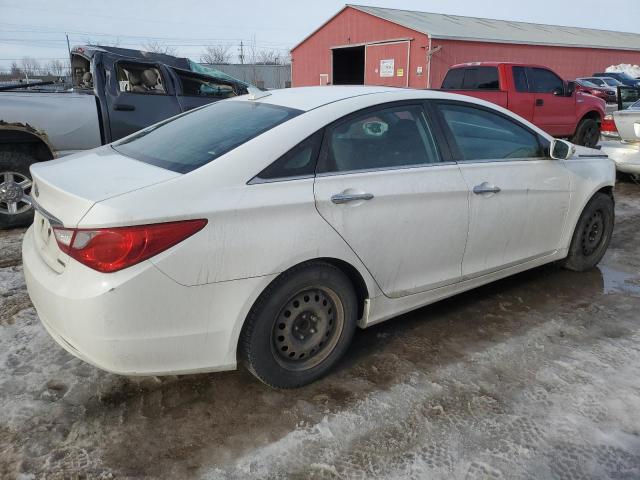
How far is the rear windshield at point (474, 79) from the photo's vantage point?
1029 centimetres

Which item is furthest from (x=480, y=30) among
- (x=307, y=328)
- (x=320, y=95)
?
(x=307, y=328)

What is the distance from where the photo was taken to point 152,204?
223 cm

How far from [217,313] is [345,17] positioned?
97.2 feet

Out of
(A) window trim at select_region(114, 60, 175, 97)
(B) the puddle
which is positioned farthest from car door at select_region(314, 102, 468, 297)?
(A) window trim at select_region(114, 60, 175, 97)

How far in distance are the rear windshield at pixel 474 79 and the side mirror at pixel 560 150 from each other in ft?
22.8

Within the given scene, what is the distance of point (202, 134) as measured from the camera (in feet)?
9.78

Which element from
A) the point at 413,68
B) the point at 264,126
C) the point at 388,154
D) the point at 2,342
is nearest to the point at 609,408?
the point at 388,154

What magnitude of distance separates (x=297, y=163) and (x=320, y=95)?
28.5 inches

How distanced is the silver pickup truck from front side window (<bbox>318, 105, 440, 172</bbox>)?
3.82 metres

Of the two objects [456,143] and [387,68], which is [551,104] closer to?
[456,143]

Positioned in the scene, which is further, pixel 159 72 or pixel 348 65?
pixel 348 65

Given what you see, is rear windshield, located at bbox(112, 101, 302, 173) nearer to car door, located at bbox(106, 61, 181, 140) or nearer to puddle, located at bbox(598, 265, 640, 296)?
car door, located at bbox(106, 61, 181, 140)

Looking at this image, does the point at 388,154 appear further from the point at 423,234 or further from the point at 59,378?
the point at 59,378

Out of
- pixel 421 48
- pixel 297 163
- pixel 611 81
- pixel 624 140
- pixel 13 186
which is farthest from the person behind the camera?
pixel 611 81
